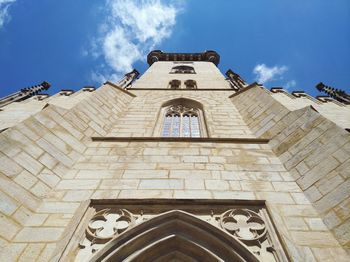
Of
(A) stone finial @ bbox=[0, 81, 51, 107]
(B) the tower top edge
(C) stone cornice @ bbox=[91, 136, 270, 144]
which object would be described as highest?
(B) the tower top edge

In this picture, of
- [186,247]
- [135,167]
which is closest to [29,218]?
[135,167]

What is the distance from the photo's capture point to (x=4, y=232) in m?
3.08

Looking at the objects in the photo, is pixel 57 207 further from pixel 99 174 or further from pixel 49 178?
pixel 99 174

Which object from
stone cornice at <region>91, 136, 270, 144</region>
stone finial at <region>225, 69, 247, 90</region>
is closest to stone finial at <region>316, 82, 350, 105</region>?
stone finial at <region>225, 69, 247, 90</region>

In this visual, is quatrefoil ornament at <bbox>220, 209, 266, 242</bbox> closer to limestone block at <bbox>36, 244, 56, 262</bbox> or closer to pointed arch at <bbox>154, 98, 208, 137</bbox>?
limestone block at <bbox>36, 244, 56, 262</bbox>

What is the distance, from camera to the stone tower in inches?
122

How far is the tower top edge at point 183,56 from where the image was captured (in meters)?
23.7

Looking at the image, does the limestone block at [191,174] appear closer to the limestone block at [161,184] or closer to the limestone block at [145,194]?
the limestone block at [161,184]

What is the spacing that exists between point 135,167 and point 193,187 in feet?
4.01

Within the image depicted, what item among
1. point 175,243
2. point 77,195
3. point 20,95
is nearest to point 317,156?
point 175,243

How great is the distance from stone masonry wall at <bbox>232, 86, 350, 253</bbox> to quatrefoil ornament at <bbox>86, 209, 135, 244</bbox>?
272 centimetres

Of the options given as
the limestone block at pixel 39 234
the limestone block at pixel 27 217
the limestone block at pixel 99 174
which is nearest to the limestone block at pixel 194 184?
the limestone block at pixel 99 174

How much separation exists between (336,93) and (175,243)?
14.0 meters

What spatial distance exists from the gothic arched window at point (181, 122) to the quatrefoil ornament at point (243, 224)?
3.98 meters
